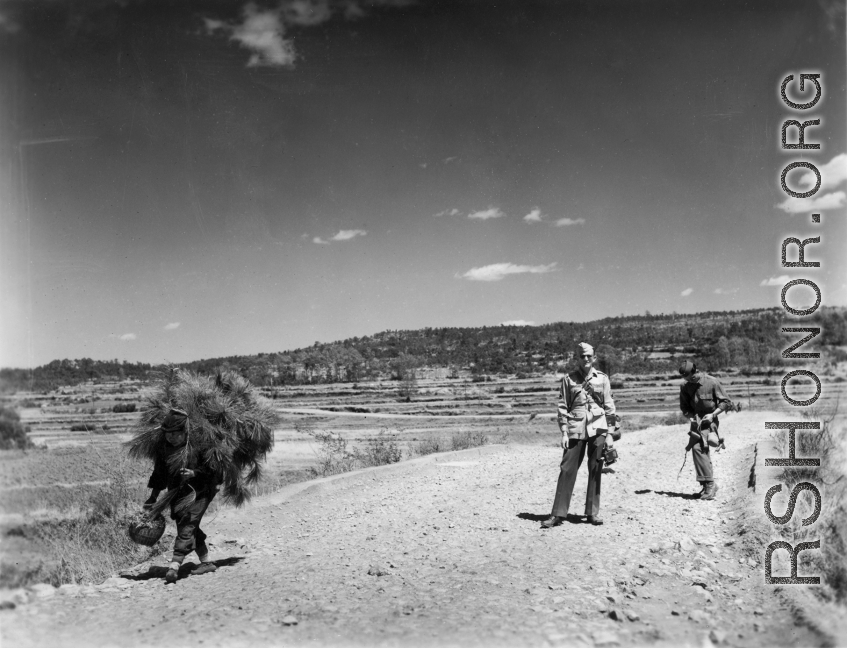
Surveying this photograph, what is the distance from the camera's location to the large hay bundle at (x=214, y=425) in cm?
619

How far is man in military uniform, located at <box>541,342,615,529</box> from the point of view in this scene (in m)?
7.48

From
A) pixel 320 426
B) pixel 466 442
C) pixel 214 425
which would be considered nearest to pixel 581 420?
pixel 214 425

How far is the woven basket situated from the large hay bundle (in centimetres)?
54

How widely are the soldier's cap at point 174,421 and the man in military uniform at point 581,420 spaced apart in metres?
3.94

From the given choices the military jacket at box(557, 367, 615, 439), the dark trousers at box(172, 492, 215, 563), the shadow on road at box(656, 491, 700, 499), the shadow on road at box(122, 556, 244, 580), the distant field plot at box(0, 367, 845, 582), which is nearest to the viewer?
the dark trousers at box(172, 492, 215, 563)

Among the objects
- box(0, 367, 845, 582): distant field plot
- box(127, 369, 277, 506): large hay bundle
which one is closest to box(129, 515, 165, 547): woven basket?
box(127, 369, 277, 506): large hay bundle

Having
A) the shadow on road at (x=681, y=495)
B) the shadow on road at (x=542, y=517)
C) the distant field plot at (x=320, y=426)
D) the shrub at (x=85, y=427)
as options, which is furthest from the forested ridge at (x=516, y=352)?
the shadow on road at (x=542, y=517)

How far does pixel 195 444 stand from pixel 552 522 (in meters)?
3.97

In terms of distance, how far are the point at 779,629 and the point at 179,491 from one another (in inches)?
195

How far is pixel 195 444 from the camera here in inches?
242

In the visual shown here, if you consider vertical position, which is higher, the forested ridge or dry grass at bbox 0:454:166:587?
the forested ridge

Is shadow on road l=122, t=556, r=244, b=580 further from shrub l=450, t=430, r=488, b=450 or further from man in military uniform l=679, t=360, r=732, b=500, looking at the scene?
shrub l=450, t=430, r=488, b=450

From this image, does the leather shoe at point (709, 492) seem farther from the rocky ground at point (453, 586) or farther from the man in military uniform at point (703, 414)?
the rocky ground at point (453, 586)

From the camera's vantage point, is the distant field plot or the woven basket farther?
the distant field plot
